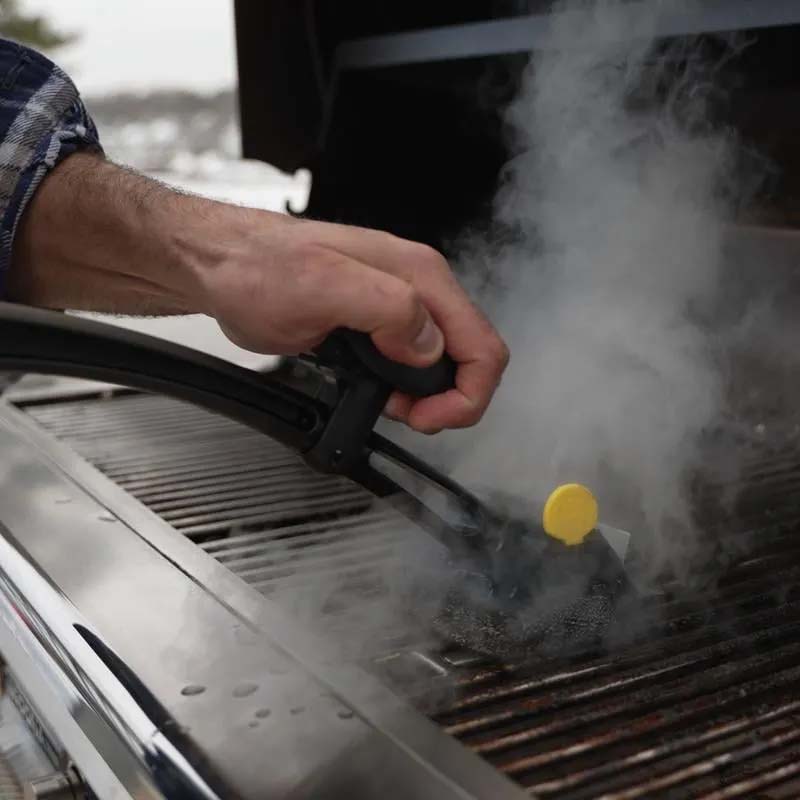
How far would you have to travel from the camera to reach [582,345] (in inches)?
48.7

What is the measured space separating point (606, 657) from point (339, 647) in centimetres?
20

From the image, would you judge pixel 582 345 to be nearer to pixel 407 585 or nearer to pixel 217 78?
pixel 407 585

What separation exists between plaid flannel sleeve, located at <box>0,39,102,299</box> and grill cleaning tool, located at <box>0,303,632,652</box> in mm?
400

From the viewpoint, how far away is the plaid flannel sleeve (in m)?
0.97

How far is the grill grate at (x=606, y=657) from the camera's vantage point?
582 mm

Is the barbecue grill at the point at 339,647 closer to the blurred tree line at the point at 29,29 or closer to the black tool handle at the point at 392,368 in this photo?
the black tool handle at the point at 392,368

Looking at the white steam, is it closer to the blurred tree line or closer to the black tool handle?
the black tool handle

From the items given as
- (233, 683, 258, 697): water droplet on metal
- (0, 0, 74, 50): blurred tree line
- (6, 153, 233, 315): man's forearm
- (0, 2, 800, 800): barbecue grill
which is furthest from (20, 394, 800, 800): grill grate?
(0, 0, 74, 50): blurred tree line

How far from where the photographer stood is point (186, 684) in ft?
2.09

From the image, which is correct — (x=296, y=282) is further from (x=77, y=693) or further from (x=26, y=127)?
(x=26, y=127)

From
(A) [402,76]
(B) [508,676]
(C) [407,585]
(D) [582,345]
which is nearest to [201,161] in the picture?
(A) [402,76]

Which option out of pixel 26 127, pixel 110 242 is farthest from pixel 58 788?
pixel 26 127

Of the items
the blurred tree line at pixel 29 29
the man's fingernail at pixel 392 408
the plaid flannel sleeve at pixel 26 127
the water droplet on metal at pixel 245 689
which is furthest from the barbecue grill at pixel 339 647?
the blurred tree line at pixel 29 29

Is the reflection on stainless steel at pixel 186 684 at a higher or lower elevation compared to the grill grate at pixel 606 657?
lower
